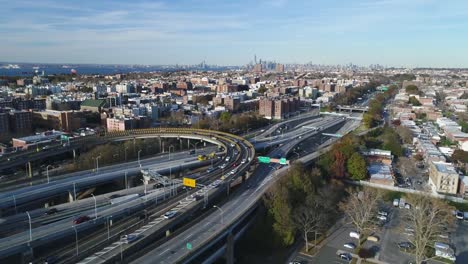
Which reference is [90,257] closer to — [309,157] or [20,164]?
[20,164]

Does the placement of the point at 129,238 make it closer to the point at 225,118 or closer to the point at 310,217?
the point at 310,217

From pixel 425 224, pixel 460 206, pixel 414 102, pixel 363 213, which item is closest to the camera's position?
pixel 425 224

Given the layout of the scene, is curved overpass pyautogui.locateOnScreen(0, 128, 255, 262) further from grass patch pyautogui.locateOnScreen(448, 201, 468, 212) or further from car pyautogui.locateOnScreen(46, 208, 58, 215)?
grass patch pyautogui.locateOnScreen(448, 201, 468, 212)

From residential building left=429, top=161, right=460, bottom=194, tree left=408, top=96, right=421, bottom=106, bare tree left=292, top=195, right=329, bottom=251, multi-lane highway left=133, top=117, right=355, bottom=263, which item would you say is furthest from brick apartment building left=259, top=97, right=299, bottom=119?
bare tree left=292, top=195, right=329, bottom=251

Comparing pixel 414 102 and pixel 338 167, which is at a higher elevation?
pixel 414 102

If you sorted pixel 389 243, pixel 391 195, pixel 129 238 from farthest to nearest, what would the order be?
pixel 391 195, pixel 389 243, pixel 129 238

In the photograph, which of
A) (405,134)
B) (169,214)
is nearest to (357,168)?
(169,214)

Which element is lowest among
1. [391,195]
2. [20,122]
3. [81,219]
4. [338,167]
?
[391,195]

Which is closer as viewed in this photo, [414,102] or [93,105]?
[93,105]
